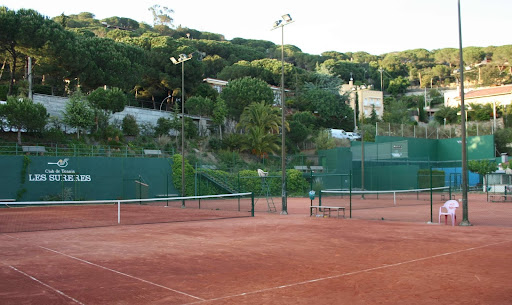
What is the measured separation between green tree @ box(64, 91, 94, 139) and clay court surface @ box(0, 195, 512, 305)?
2861 centimetres

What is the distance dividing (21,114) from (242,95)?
28.6m

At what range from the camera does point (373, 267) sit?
9117 mm

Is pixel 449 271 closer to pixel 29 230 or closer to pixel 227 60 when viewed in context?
pixel 29 230

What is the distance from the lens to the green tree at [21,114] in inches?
1475

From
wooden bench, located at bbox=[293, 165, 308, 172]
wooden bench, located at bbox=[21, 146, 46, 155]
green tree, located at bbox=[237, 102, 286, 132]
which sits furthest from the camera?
green tree, located at bbox=[237, 102, 286, 132]

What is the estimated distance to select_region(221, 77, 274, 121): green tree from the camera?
198 feet

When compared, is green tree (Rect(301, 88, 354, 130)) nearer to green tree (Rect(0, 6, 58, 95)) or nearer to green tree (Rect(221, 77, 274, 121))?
green tree (Rect(221, 77, 274, 121))

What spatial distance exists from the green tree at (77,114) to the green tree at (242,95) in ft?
69.4

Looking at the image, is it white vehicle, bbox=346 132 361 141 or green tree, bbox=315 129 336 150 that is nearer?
green tree, bbox=315 129 336 150

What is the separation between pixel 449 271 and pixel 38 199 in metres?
31.4

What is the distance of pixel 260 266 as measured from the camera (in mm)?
9328

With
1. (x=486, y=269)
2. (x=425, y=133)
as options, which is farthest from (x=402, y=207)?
(x=425, y=133)

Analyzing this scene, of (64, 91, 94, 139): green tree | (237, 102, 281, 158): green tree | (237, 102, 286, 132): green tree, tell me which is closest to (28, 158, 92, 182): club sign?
(64, 91, 94, 139): green tree

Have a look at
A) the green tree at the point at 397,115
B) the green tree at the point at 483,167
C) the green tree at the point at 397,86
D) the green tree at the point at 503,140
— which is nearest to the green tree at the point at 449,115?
the green tree at the point at 397,115
